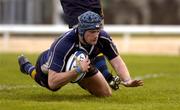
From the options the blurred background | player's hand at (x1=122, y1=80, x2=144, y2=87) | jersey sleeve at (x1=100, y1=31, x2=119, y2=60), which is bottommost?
the blurred background

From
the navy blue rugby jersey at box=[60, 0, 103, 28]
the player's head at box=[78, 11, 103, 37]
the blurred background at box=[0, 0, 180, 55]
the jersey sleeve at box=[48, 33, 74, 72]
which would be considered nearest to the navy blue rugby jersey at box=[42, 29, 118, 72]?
the jersey sleeve at box=[48, 33, 74, 72]

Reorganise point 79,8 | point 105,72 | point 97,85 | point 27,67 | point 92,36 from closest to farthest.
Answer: point 92,36, point 97,85, point 105,72, point 27,67, point 79,8

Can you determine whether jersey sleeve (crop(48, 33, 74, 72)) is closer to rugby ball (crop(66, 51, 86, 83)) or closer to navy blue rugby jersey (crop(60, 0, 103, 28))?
rugby ball (crop(66, 51, 86, 83))

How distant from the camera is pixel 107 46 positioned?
10.1 m

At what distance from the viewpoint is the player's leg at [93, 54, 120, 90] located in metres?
10.4

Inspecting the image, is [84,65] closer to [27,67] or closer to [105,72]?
[105,72]

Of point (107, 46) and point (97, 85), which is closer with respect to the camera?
point (107, 46)

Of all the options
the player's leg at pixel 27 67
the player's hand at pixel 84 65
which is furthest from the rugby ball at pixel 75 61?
the player's leg at pixel 27 67

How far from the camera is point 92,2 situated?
11484 millimetres

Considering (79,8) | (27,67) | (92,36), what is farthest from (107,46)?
(79,8)

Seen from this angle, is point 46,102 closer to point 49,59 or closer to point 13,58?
point 49,59

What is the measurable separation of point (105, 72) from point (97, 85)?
24.1 inches

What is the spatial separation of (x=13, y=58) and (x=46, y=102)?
12067 millimetres

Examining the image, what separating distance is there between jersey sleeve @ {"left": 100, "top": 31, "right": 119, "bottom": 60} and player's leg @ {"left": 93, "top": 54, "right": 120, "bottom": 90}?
1.36 feet
